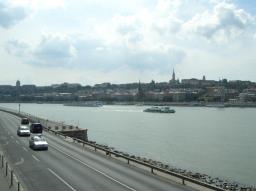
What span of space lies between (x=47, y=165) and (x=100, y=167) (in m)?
3.91

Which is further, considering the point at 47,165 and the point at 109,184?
the point at 47,165

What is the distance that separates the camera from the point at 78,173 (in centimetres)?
3206

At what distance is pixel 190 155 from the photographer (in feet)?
222

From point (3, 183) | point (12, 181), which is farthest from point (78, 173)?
point (3, 183)

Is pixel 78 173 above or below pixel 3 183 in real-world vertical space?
below

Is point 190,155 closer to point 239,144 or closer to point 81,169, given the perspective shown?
point 239,144

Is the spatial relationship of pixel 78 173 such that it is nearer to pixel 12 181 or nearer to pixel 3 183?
pixel 12 181

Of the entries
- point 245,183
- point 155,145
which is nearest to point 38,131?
point 155,145

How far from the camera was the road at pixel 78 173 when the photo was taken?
1075 inches

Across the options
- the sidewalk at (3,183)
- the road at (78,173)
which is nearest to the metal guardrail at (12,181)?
the sidewalk at (3,183)

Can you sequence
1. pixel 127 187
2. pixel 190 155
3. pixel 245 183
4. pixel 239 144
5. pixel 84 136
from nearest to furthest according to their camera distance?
pixel 127 187, pixel 245 183, pixel 190 155, pixel 84 136, pixel 239 144

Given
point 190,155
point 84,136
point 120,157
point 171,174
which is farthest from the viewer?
point 84,136

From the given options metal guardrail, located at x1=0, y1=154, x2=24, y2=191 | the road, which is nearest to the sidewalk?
metal guardrail, located at x1=0, y1=154, x2=24, y2=191

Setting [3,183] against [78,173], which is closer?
[3,183]
